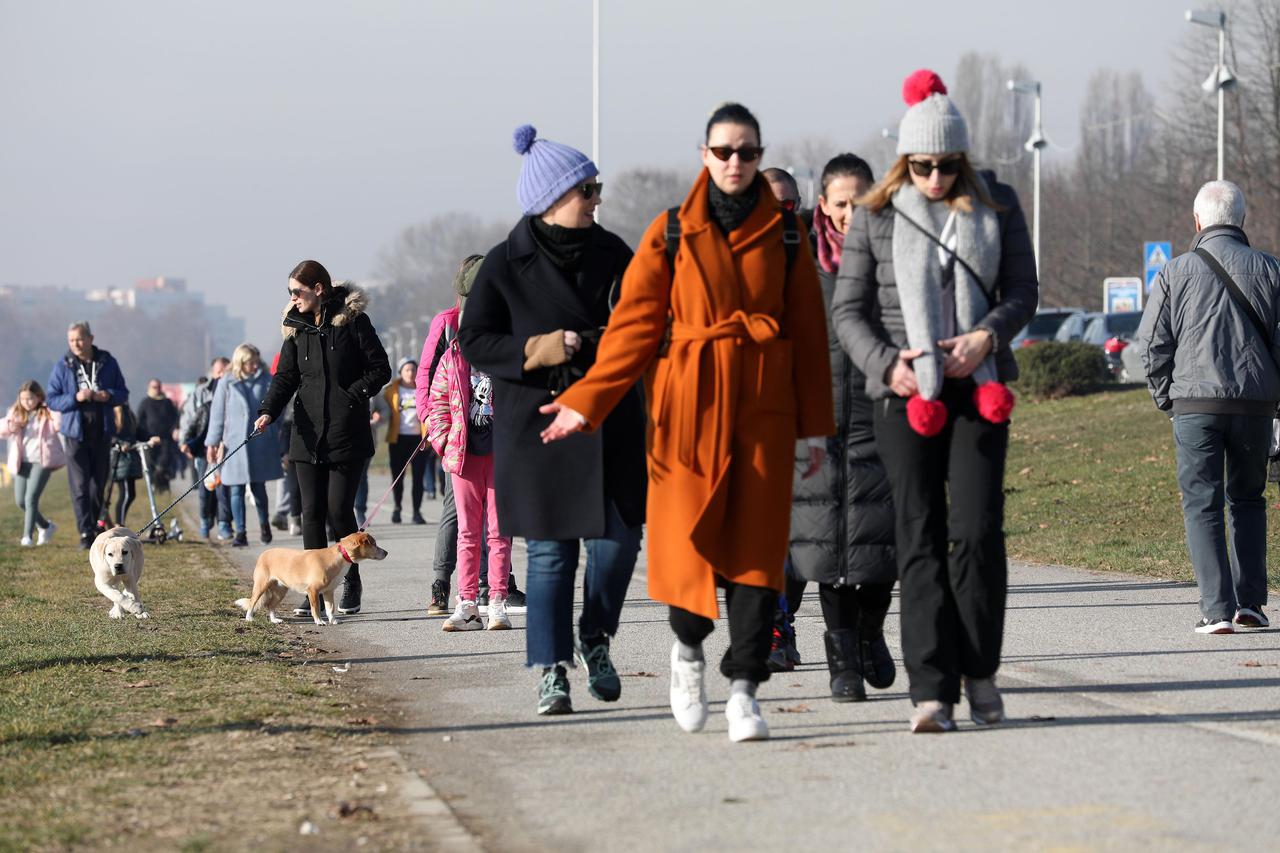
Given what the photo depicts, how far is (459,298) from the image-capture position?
954cm

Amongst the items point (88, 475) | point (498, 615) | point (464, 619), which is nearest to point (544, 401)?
point (498, 615)

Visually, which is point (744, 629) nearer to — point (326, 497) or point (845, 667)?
point (845, 667)

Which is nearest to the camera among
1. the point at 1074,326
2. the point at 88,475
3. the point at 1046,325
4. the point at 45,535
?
the point at 88,475

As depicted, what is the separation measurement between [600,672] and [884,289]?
64.3 inches

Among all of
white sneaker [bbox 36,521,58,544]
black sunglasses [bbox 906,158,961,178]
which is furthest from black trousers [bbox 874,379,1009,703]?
white sneaker [bbox 36,521,58,544]

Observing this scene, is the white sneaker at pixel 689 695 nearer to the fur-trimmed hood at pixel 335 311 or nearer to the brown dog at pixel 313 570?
the brown dog at pixel 313 570

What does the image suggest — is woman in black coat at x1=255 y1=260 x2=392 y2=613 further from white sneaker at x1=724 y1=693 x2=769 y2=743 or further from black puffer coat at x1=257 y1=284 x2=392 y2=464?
white sneaker at x1=724 y1=693 x2=769 y2=743

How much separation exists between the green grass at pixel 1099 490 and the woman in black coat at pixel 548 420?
5.42 metres

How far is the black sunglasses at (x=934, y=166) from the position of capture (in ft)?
18.8

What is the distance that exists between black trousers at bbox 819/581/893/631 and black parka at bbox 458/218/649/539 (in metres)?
0.79

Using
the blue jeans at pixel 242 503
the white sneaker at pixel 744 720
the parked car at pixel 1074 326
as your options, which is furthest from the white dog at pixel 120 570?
the parked car at pixel 1074 326

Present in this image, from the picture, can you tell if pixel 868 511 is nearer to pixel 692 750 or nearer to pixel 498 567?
pixel 692 750

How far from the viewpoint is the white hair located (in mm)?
8438

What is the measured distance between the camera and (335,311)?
10273 mm
